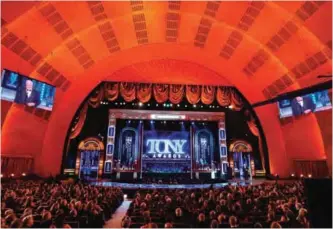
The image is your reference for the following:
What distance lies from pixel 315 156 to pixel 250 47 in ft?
26.8

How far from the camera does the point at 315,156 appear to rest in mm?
14703

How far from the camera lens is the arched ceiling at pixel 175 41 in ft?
34.2

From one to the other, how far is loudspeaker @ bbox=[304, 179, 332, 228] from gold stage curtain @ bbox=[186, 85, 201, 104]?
50.6ft

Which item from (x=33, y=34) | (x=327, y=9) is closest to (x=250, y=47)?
(x=327, y=9)

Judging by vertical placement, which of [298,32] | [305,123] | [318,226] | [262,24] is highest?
[262,24]

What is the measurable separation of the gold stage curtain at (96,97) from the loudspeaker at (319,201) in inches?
664

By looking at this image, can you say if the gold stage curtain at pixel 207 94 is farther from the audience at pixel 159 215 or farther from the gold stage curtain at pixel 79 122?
the audience at pixel 159 215

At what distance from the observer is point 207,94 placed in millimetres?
18719

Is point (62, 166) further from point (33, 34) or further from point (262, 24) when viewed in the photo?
point (262, 24)

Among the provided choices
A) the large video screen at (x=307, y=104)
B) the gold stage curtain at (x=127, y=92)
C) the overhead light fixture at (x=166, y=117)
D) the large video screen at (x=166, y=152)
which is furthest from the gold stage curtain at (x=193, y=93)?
the large video screen at (x=307, y=104)

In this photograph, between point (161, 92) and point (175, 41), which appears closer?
point (175, 41)

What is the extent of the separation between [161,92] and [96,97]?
530 centimetres

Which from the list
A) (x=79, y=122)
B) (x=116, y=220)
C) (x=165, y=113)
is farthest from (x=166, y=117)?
(x=116, y=220)

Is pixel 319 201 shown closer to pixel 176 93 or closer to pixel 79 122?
pixel 176 93
